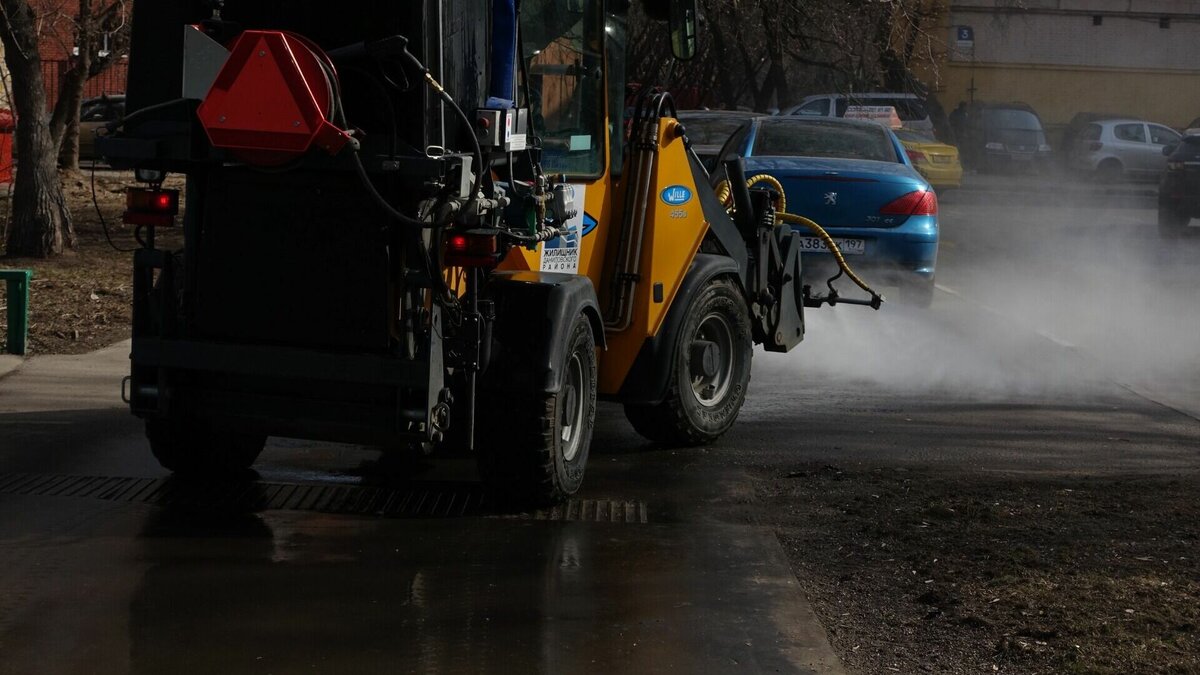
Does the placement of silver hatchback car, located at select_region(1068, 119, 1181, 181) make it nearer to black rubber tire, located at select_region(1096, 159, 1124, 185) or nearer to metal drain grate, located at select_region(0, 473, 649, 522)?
black rubber tire, located at select_region(1096, 159, 1124, 185)

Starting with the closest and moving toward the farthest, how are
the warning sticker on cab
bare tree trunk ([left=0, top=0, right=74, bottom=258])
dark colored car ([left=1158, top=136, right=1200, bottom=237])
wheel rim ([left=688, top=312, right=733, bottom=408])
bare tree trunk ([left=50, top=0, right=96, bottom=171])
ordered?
the warning sticker on cab, wheel rim ([left=688, top=312, right=733, bottom=408]), bare tree trunk ([left=0, top=0, right=74, bottom=258]), bare tree trunk ([left=50, top=0, right=96, bottom=171]), dark colored car ([left=1158, top=136, right=1200, bottom=237])

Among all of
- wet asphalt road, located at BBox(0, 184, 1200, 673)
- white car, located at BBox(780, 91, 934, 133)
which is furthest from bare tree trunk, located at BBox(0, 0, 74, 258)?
white car, located at BBox(780, 91, 934, 133)

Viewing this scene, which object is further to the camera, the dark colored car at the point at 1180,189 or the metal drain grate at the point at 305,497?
the dark colored car at the point at 1180,189

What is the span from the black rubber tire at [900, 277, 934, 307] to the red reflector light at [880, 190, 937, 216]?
0.57 metres

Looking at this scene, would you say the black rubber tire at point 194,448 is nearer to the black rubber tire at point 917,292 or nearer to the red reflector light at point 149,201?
the red reflector light at point 149,201

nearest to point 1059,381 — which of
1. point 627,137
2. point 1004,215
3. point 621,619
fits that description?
point 627,137

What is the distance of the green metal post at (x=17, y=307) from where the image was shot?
1001 cm

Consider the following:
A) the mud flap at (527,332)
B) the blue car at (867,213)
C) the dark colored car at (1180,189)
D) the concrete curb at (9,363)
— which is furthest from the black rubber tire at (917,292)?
the dark colored car at (1180,189)

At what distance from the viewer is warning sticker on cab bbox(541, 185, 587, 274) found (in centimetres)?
691

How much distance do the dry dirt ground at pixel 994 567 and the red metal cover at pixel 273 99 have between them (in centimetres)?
236

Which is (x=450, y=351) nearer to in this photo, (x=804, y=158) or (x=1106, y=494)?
(x=1106, y=494)

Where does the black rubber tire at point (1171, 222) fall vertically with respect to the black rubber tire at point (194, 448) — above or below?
above

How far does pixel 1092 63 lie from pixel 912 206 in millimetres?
36711

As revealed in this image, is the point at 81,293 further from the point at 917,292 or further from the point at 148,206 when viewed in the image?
the point at 148,206
